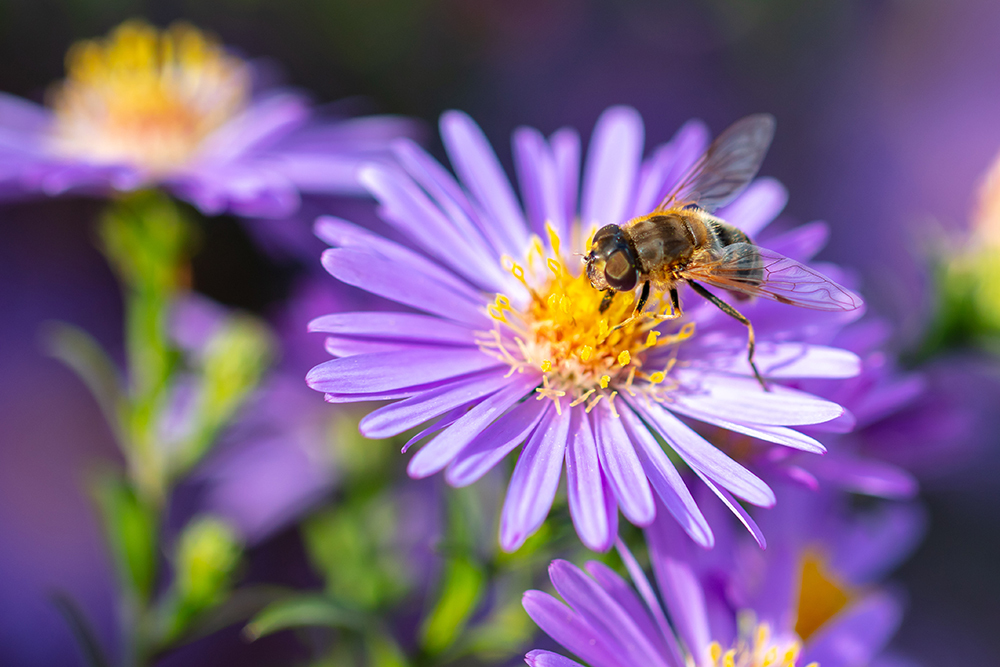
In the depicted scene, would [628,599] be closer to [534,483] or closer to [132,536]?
[534,483]

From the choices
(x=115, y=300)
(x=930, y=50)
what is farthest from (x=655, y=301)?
(x=930, y=50)

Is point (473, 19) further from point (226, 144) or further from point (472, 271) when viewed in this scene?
point (472, 271)

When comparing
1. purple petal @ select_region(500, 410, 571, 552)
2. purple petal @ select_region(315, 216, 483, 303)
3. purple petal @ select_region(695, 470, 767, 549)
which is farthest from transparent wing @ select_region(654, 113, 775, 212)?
purple petal @ select_region(695, 470, 767, 549)

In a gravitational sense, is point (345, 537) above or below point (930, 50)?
below

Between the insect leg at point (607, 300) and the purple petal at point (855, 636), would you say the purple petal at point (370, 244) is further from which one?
the purple petal at point (855, 636)

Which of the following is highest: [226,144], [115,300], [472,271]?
[115,300]

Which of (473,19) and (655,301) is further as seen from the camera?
(473,19)

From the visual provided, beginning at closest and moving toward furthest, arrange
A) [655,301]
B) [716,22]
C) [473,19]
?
[655,301]
[473,19]
[716,22]

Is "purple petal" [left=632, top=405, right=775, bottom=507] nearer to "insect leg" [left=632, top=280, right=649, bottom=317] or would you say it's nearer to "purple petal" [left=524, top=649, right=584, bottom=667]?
"insect leg" [left=632, top=280, right=649, bottom=317]
